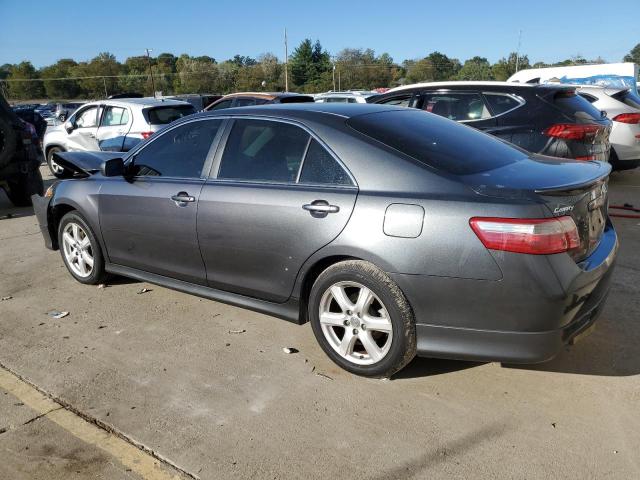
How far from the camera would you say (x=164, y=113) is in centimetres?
1055

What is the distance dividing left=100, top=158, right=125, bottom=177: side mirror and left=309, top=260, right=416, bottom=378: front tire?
206 cm

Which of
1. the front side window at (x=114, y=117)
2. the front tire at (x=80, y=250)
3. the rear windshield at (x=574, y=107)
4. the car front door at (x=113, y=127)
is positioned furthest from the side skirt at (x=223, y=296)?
the front side window at (x=114, y=117)

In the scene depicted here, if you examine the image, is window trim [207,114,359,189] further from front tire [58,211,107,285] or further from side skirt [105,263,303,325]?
front tire [58,211,107,285]

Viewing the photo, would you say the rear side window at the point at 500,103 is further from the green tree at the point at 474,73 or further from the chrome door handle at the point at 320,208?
the green tree at the point at 474,73

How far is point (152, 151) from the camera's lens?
443 centimetres

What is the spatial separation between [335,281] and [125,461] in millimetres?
1429

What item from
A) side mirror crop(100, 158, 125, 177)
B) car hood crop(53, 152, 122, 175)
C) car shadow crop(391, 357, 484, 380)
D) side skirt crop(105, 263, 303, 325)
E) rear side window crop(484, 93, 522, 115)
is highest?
rear side window crop(484, 93, 522, 115)

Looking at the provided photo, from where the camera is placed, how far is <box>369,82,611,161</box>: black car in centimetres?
617

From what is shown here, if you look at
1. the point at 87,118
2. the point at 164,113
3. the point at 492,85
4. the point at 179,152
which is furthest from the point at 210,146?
the point at 87,118

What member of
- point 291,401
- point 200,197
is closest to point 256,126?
point 200,197

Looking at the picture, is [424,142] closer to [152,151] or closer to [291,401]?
[291,401]

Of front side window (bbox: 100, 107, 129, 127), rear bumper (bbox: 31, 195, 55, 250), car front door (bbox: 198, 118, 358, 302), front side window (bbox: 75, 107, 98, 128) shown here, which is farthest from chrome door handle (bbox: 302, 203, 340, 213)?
front side window (bbox: 75, 107, 98, 128)

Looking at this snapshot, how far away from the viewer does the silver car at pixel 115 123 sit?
10172 mm

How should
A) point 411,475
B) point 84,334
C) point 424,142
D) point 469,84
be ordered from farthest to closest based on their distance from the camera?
point 469,84 → point 84,334 → point 424,142 → point 411,475
